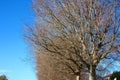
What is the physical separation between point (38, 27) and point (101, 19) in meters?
7.00

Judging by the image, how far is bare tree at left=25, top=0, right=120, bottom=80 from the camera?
28.0 meters

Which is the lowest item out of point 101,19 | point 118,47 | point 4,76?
point 118,47

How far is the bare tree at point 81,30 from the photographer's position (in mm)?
27984

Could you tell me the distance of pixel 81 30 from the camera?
28.8 m

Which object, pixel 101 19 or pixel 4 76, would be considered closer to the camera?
pixel 101 19

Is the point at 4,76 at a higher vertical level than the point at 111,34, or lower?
higher

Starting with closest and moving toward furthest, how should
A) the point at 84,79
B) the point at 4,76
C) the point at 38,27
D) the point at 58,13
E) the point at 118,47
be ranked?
the point at 118,47
the point at 58,13
the point at 38,27
the point at 84,79
the point at 4,76

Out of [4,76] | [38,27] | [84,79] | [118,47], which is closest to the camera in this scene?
[118,47]

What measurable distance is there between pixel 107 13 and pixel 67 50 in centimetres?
523

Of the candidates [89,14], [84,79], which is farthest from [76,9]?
[84,79]

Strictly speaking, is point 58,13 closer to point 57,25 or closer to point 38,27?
point 57,25

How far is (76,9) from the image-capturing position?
28.9 meters

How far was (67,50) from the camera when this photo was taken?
31.2 m

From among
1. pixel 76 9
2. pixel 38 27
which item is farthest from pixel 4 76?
pixel 76 9
